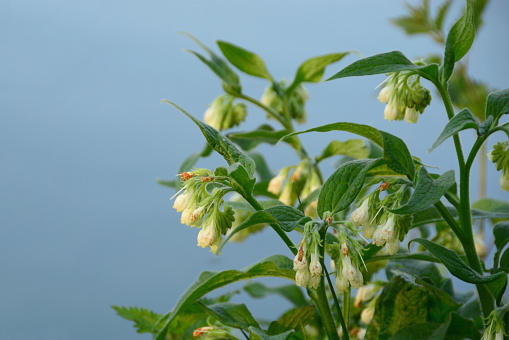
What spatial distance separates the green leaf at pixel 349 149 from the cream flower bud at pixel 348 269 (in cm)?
36

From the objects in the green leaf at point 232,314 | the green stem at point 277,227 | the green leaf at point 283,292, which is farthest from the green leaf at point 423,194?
the green leaf at point 283,292

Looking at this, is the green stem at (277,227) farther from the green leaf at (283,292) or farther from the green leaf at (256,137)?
the green leaf at (283,292)

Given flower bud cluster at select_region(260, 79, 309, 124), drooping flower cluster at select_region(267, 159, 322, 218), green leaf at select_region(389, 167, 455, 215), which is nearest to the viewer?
green leaf at select_region(389, 167, 455, 215)

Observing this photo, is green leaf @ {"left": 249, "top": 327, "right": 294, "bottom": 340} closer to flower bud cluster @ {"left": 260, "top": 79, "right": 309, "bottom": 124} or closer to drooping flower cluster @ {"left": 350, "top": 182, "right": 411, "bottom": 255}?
drooping flower cluster @ {"left": 350, "top": 182, "right": 411, "bottom": 255}

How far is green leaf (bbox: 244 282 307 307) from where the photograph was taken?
3.30 ft

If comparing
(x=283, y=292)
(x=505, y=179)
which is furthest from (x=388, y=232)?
(x=283, y=292)

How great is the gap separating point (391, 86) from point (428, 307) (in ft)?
0.78

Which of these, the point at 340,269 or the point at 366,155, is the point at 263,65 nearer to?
the point at 366,155

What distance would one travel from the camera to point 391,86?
1.87 feet

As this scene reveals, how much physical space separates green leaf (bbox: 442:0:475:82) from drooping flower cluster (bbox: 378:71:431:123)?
52 mm

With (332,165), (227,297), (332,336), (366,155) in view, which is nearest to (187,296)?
(332,336)

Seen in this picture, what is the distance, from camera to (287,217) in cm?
46

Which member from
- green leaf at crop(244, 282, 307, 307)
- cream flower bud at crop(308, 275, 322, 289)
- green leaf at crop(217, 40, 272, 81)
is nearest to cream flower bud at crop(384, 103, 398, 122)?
cream flower bud at crop(308, 275, 322, 289)

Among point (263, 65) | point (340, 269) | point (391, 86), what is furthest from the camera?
point (263, 65)
